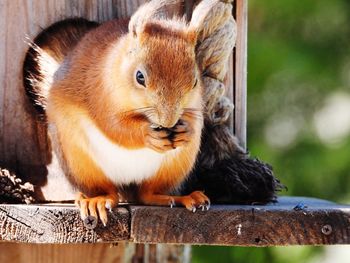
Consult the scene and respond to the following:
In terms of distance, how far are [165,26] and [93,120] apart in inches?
15.1

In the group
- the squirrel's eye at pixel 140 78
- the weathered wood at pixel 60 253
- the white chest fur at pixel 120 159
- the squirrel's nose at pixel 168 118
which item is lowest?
the weathered wood at pixel 60 253

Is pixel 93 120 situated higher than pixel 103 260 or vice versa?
pixel 93 120

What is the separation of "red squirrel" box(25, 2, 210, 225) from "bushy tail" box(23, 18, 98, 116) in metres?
0.03

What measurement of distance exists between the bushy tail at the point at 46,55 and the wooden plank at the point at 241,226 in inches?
29.3

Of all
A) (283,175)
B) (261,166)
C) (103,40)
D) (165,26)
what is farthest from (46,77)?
(283,175)

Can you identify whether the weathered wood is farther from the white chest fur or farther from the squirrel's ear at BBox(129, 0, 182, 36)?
the squirrel's ear at BBox(129, 0, 182, 36)

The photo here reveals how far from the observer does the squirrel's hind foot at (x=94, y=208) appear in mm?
3246

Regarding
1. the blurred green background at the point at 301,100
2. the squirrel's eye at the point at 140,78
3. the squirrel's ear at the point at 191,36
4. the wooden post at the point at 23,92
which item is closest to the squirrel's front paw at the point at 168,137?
the squirrel's eye at the point at 140,78

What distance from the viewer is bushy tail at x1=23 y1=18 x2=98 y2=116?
12.6 feet

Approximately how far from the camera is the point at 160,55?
11.0 ft

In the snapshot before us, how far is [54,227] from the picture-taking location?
3227mm

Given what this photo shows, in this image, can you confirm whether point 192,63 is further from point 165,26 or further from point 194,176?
point 194,176

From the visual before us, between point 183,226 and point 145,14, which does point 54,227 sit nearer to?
point 183,226

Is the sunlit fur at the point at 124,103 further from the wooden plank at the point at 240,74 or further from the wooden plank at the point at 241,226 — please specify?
the wooden plank at the point at 240,74
